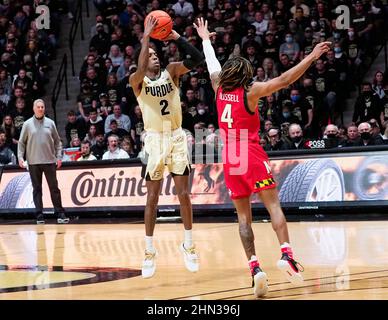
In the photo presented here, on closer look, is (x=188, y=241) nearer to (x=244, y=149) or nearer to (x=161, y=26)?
(x=244, y=149)

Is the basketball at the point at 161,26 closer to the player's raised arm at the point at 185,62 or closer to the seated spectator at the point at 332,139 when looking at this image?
the player's raised arm at the point at 185,62

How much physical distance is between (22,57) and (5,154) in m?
4.84

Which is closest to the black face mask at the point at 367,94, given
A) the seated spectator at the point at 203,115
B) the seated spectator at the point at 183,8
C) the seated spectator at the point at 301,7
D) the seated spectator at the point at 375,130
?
the seated spectator at the point at 375,130

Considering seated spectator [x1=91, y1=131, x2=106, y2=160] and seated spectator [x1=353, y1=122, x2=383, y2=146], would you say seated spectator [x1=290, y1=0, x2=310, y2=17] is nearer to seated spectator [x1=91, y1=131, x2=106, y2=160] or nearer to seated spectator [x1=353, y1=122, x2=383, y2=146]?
seated spectator [x1=353, y1=122, x2=383, y2=146]

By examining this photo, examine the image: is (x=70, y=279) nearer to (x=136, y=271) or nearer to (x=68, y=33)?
(x=136, y=271)

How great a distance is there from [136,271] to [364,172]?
6.68 m

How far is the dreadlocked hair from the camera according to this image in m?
7.64

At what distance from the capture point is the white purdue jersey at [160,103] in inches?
356

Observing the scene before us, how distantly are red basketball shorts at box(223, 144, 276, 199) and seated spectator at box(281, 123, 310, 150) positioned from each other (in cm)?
848

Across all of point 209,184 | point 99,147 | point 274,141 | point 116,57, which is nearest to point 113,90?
point 116,57

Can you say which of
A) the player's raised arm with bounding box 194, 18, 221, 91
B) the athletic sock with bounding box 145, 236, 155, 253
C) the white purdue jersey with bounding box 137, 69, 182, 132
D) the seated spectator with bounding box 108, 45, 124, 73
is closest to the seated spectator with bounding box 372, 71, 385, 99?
the seated spectator with bounding box 108, 45, 124, 73

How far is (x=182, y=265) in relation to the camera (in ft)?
31.4
